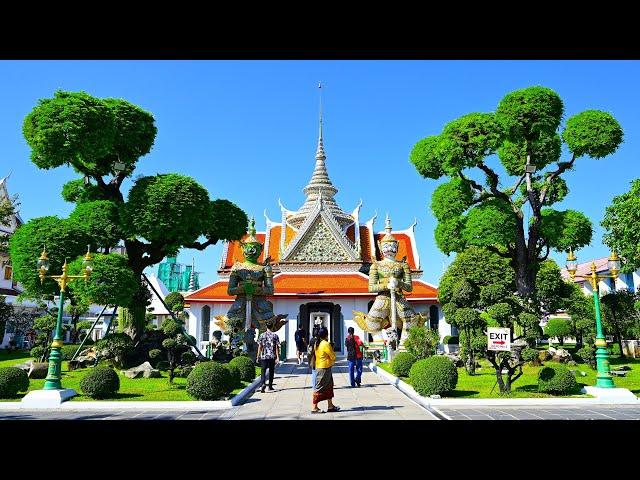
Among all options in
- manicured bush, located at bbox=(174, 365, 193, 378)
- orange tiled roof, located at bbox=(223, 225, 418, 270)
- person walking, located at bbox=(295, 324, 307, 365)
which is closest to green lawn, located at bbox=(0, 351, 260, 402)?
manicured bush, located at bbox=(174, 365, 193, 378)

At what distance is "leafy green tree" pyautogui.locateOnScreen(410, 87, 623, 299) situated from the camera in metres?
15.9

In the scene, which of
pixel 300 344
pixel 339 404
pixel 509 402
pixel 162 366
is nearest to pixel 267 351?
pixel 339 404

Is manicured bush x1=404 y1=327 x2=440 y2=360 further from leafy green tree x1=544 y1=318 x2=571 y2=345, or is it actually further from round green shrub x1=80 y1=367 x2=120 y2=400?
leafy green tree x1=544 y1=318 x2=571 y2=345

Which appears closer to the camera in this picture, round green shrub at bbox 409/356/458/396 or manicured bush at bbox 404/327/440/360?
round green shrub at bbox 409/356/458/396

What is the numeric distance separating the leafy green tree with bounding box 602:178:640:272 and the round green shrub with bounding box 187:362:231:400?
1693cm

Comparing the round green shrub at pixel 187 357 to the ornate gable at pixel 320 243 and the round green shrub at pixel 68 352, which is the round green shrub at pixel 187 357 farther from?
the ornate gable at pixel 320 243

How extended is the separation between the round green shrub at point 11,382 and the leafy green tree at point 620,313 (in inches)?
801

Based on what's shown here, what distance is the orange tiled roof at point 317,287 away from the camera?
2402 cm

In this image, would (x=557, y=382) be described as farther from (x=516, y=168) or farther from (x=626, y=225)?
(x=626, y=225)

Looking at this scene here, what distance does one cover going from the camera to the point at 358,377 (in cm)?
1200

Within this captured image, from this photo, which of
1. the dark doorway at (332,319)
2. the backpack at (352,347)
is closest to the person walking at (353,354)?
the backpack at (352,347)
